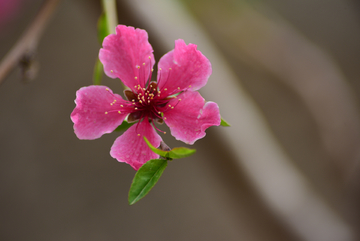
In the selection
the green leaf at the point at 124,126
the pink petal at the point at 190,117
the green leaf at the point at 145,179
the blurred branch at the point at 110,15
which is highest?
the blurred branch at the point at 110,15

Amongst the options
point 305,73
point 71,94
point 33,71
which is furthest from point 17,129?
point 305,73

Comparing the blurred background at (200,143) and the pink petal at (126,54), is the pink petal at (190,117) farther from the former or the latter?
the blurred background at (200,143)

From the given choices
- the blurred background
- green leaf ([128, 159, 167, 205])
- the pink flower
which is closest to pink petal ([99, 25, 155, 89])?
the pink flower

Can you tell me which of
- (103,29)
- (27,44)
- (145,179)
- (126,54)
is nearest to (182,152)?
(145,179)

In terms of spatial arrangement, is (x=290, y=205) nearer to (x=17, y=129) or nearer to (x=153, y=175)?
(x=153, y=175)

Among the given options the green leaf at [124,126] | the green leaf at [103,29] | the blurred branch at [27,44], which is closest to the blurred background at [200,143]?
the blurred branch at [27,44]

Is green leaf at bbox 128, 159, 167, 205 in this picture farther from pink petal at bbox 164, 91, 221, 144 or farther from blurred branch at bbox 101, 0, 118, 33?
blurred branch at bbox 101, 0, 118, 33
